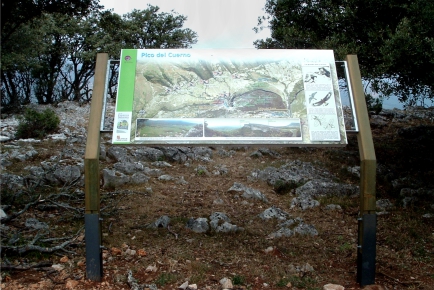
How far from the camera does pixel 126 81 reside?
16.9 ft

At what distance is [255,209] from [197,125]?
9.33 feet

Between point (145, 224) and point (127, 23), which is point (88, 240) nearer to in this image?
point (145, 224)

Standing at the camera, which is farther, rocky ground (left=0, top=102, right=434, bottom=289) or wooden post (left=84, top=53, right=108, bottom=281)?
rocky ground (left=0, top=102, right=434, bottom=289)

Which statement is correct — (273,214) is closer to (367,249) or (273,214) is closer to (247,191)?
(247,191)

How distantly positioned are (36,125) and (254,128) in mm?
9666

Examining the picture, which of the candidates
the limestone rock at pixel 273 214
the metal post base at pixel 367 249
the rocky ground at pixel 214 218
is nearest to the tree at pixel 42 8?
the rocky ground at pixel 214 218

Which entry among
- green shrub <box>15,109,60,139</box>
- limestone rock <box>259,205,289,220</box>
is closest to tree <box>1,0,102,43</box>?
green shrub <box>15,109,60,139</box>

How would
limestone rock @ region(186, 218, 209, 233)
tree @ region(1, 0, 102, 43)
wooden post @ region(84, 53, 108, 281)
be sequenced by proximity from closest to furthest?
wooden post @ region(84, 53, 108, 281)
limestone rock @ region(186, 218, 209, 233)
tree @ region(1, 0, 102, 43)

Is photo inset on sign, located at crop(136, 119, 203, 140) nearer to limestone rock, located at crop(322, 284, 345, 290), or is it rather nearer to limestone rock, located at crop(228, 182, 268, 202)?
limestone rock, located at crop(322, 284, 345, 290)

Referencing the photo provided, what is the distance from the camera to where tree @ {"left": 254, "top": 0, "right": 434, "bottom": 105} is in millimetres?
7324

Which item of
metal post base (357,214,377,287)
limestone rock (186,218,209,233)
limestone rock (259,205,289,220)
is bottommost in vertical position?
metal post base (357,214,377,287)

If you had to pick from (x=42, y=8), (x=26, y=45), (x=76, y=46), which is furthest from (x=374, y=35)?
(x=76, y=46)

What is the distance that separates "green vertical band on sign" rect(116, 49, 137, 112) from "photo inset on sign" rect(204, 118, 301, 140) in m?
0.85

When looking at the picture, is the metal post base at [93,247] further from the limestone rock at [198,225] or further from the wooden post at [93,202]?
the limestone rock at [198,225]
